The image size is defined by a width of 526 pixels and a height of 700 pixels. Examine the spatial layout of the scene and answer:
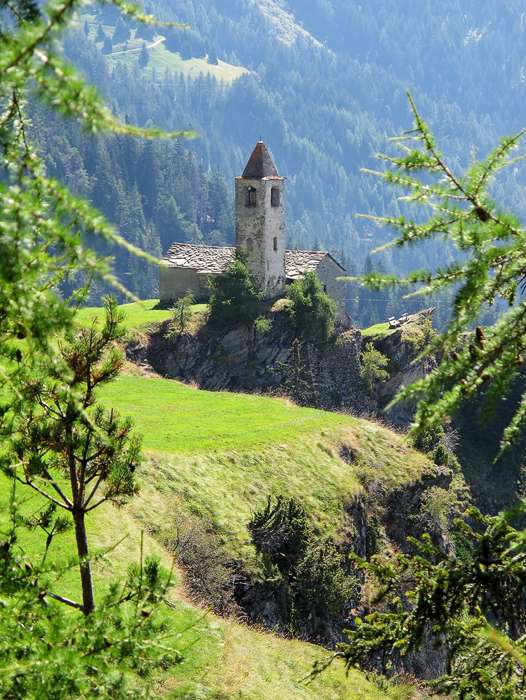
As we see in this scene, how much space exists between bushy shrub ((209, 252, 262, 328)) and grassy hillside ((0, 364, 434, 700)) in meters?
9.30

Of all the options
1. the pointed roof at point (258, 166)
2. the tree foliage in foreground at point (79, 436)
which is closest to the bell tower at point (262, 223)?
the pointed roof at point (258, 166)

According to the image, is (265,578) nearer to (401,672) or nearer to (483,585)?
(401,672)

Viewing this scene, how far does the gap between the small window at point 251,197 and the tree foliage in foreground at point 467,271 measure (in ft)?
170

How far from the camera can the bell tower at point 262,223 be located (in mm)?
56969

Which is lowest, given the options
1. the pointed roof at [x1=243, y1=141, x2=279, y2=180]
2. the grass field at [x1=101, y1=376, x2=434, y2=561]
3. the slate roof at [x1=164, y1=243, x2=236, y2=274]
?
the grass field at [x1=101, y1=376, x2=434, y2=561]

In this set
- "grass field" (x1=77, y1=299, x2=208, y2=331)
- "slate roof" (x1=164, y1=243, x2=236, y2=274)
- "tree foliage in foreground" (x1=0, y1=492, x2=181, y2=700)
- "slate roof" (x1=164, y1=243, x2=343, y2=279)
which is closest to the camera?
"tree foliage in foreground" (x1=0, y1=492, x2=181, y2=700)

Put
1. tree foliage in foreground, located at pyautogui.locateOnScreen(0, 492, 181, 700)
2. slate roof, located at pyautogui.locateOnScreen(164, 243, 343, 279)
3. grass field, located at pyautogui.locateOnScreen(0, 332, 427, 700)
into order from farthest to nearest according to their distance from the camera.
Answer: slate roof, located at pyautogui.locateOnScreen(164, 243, 343, 279) < grass field, located at pyautogui.locateOnScreen(0, 332, 427, 700) < tree foliage in foreground, located at pyautogui.locateOnScreen(0, 492, 181, 700)

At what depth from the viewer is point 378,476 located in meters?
33.5

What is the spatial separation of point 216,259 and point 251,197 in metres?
4.31

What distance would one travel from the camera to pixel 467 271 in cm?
618

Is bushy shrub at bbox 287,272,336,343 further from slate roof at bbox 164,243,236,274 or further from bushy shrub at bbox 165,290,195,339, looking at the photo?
bushy shrub at bbox 165,290,195,339

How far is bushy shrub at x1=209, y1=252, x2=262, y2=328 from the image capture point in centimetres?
5294

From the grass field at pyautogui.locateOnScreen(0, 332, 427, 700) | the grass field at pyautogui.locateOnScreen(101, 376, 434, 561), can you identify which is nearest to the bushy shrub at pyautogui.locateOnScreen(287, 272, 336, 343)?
the grass field at pyautogui.locateOnScreen(0, 332, 427, 700)

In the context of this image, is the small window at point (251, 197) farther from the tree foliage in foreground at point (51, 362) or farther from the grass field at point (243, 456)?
the tree foliage in foreground at point (51, 362)
